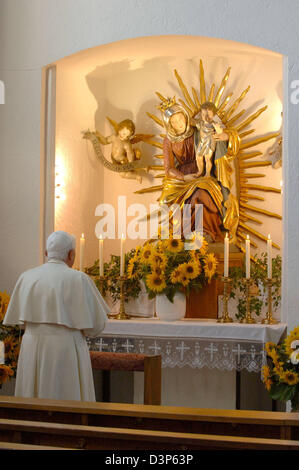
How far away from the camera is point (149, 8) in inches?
254

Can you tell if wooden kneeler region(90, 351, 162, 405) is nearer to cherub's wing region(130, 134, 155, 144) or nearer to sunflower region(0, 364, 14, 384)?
sunflower region(0, 364, 14, 384)

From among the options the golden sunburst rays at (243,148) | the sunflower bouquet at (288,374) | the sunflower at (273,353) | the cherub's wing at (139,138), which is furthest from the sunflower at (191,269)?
the cherub's wing at (139,138)

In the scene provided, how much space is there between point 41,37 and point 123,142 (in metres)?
1.31

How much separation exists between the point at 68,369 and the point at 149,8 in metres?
3.45

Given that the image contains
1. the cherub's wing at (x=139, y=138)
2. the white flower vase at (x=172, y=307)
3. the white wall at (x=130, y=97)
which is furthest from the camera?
the cherub's wing at (x=139, y=138)

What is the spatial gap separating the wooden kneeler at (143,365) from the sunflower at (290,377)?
924 millimetres

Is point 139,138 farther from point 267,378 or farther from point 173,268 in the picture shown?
point 267,378

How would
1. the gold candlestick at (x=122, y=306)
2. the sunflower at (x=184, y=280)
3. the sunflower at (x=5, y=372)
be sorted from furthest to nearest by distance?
the gold candlestick at (x=122, y=306) < the sunflower at (x=184, y=280) < the sunflower at (x=5, y=372)

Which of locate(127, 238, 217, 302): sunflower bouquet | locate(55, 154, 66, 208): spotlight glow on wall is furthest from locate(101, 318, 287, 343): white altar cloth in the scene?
locate(55, 154, 66, 208): spotlight glow on wall

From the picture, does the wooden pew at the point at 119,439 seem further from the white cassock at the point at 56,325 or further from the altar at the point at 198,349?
the altar at the point at 198,349

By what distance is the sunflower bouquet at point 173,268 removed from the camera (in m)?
5.93

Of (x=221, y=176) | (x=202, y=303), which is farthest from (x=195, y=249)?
(x=221, y=176)

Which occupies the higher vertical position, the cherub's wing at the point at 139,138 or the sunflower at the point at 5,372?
the cherub's wing at the point at 139,138

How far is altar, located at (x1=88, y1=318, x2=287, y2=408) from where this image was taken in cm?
568
